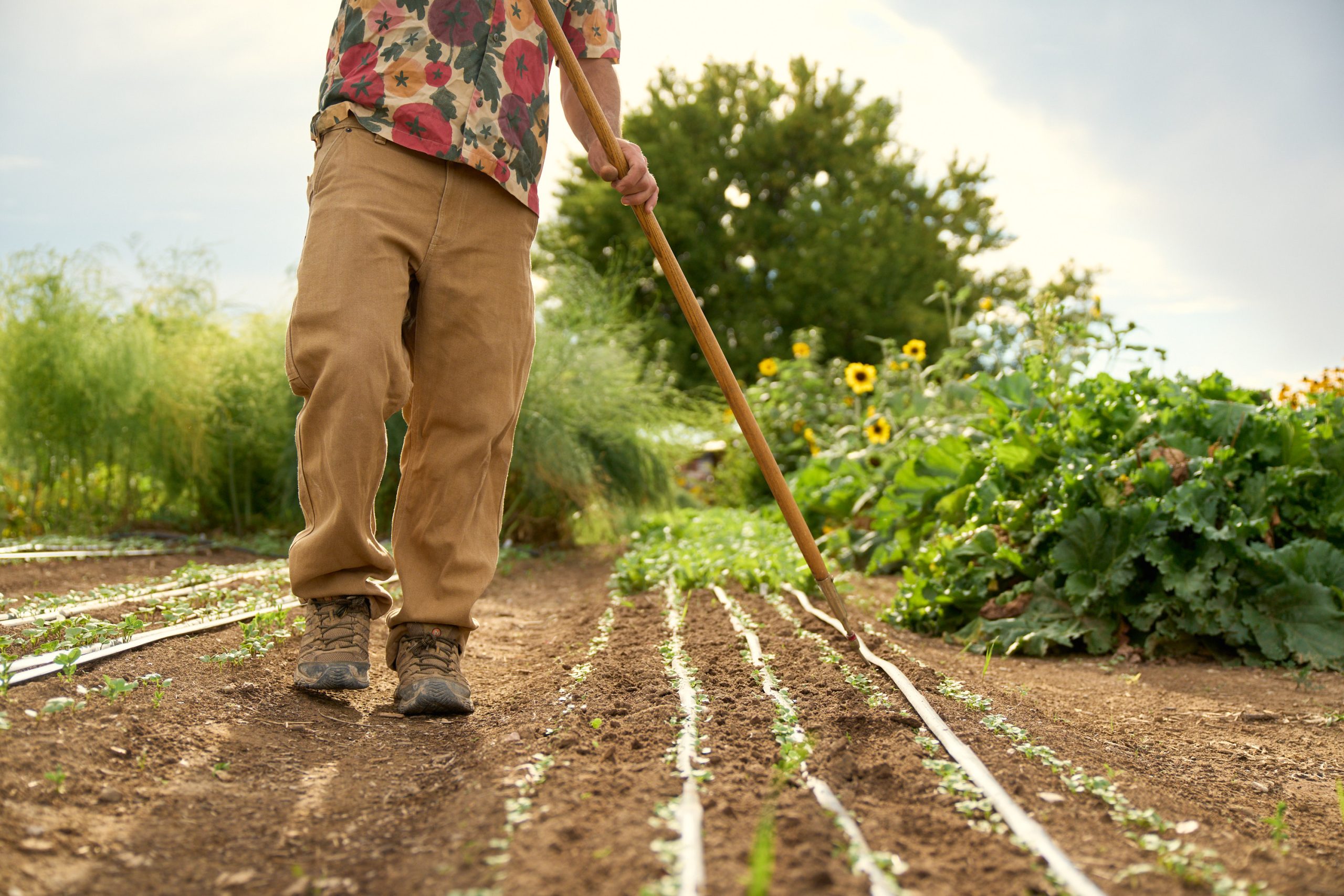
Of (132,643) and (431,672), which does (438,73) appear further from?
(132,643)

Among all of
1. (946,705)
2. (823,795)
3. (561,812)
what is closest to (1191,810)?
Result: (946,705)

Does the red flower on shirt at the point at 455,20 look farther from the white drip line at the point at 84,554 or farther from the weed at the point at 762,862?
the white drip line at the point at 84,554

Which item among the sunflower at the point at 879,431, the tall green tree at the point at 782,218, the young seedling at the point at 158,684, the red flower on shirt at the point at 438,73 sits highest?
the tall green tree at the point at 782,218

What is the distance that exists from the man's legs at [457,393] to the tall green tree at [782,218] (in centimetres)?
1361

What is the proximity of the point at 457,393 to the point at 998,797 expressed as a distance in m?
1.26

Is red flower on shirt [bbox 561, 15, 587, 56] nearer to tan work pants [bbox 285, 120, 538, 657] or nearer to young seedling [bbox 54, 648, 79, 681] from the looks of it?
tan work pants [bbox 285, 120, 538, 657]

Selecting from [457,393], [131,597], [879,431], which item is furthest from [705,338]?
[879,431]

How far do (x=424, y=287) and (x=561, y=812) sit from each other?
1149 millimetres

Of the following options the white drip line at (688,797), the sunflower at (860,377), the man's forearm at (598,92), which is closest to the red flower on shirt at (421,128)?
the man's forearm at (598,92)

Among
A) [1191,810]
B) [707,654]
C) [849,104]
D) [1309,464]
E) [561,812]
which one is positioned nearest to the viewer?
[561,812]

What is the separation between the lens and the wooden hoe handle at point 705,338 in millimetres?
2037

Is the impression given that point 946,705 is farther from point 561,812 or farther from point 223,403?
point 223,403

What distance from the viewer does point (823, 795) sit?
49.6 inches

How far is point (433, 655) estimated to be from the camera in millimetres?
1951
